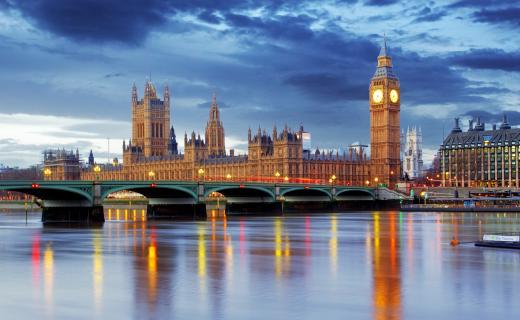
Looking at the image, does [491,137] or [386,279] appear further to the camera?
[491,137]

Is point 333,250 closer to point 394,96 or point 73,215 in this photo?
point 73,215

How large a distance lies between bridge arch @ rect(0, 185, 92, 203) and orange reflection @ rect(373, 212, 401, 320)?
39.3 metres

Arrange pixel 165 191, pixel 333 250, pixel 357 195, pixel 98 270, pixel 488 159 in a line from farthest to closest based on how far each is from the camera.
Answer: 1. pixel 488 159
2. pixel 357 195
3. pixel 165 191
4. pixel 333 250
5. pixel 98 270

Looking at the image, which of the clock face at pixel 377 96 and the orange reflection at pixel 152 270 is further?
the clock face at pixel 377 96

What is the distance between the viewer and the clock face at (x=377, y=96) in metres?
190

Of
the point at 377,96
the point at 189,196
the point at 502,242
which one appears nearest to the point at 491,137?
the point at 377,96

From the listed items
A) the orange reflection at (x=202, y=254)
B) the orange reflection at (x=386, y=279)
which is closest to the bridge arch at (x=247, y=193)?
the orange reflection at (x=202, y=254)

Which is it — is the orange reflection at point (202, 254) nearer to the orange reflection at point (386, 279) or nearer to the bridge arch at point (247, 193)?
the orange reflection at point (386, 279)

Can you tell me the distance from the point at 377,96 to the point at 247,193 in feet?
252

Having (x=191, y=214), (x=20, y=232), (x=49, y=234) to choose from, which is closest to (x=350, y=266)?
(x=49, y=234)

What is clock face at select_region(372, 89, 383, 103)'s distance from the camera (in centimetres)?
19038

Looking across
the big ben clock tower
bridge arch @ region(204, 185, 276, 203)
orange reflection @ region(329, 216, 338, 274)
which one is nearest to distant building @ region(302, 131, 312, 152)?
the big ben clock tower

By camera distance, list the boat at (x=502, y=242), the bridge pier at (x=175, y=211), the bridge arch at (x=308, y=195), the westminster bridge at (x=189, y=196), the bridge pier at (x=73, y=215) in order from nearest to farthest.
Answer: the boat at (x=502, y=242) < the westminster bridge at (x=189, y=196) < the bridge pier at (x=73, y=215) < the bridge pier at (x=175, y=211) < the bridge arch at (x=308, y=195)

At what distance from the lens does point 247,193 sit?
123m
